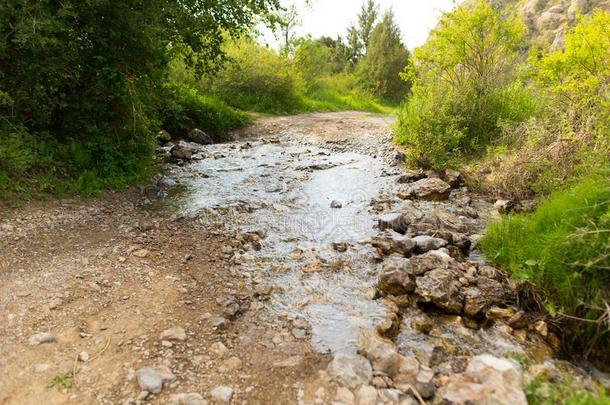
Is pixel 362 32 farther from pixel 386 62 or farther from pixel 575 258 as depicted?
pixel 575 258

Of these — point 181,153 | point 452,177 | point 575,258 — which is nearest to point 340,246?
point 575,258

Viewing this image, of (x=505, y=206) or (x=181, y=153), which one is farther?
(x=181, y=153)

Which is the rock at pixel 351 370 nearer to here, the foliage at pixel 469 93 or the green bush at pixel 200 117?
the foliage at pixel 469 93

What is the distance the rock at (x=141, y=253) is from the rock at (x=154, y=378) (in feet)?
7.28

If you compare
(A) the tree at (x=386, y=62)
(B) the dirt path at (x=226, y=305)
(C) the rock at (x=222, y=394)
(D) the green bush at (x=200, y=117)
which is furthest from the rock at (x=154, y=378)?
(A) the tree at (x=386, y=62)

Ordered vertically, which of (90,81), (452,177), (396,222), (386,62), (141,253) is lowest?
(141,253)

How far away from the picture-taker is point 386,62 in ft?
112

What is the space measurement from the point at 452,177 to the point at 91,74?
7609mm

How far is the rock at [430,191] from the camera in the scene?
817cm

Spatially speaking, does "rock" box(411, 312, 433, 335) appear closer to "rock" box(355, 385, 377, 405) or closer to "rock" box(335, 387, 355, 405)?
"rock" box(355, 385, 377, 405)

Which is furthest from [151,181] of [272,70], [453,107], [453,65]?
[272,70]

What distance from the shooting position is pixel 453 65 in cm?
1084

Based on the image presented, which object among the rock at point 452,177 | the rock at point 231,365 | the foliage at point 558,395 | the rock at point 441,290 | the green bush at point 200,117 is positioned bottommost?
the rock at point 231,365

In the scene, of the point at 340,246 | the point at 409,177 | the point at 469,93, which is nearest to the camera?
the point at 340,246
